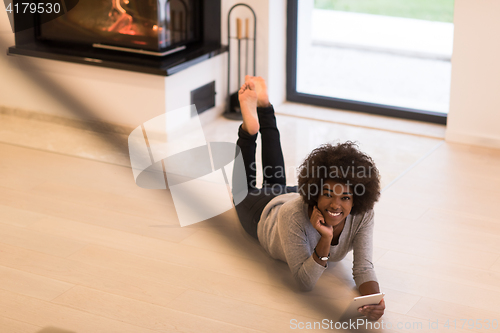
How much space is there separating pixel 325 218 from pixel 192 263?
1.69 ft

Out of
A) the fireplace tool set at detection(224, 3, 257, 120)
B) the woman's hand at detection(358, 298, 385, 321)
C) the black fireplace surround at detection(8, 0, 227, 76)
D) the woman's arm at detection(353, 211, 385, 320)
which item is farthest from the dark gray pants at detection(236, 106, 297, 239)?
the fireplace tool set at detection(224, 3, 257, 120)

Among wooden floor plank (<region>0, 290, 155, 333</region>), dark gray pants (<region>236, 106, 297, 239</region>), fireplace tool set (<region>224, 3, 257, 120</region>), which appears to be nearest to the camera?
wooden floor plank (<region>0, 290, 155, 333</region>)

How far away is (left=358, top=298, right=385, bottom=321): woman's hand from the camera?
1538mm

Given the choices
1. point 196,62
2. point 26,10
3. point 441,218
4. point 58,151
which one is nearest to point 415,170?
point 441,218

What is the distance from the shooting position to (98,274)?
1786 millimetres

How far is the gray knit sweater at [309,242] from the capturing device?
Result: 1634 mm

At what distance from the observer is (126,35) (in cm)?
304

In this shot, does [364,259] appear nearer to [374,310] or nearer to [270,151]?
[374,310]

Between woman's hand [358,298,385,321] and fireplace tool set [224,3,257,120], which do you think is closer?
woman's hand [358,298,385,321]

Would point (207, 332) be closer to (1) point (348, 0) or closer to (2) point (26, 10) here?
(2) point (26, 10)

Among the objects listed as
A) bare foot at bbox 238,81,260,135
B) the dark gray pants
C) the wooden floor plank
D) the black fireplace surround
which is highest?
the black fireplace surround

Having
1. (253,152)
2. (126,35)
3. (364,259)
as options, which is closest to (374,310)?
(364,259)

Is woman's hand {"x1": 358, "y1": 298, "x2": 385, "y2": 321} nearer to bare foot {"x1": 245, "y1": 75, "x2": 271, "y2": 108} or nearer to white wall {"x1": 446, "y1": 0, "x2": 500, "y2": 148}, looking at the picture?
bare foot {"x1": 245, "y1": 75, "x2": 271, "y2": 108}

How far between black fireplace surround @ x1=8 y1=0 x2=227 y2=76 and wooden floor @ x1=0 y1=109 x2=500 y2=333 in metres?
0.67
